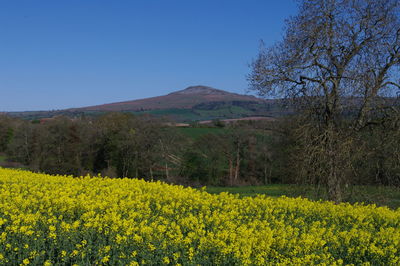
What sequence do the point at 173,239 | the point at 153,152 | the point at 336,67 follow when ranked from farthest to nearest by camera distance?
the point at 153,152 → the point at 336,67 → the point at 173,239

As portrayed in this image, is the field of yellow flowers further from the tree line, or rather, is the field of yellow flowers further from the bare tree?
the tree line

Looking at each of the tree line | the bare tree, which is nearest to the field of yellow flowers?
the bare tree

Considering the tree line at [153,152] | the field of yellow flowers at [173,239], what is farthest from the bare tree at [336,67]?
the tree line at [153,152]

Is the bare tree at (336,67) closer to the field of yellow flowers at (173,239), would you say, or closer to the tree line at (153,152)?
the field of yellow flowers at (173,239)

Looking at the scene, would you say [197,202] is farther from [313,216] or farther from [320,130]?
[320,130]

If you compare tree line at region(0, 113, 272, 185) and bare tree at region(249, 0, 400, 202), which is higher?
bare tree at region(249, 0, 400, 202)

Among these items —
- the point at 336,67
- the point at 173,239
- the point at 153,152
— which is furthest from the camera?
the point at 153,152

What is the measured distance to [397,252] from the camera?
640cm

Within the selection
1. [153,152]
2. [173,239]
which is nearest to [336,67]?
[173,239]

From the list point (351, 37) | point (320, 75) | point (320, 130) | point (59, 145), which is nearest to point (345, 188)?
point (320, 130)

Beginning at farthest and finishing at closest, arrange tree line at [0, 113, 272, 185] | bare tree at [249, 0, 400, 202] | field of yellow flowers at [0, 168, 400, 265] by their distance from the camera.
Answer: tree line at [0, 113, 272, 185] < bare tree at [249, 0, 400, 202] < field of yellow flowers at [0, 168, 400, 265]

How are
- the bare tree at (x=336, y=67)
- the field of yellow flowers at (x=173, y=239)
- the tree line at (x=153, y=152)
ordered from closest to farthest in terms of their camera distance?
the field of yellow flowers at (x=173, y=239), the bare tree at (x=336, y=67), the tree line at (x=153, y=152)

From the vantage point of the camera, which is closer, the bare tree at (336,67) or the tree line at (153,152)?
the bare tree at (336,67)

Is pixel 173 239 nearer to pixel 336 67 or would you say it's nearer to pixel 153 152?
pixel 336 67
